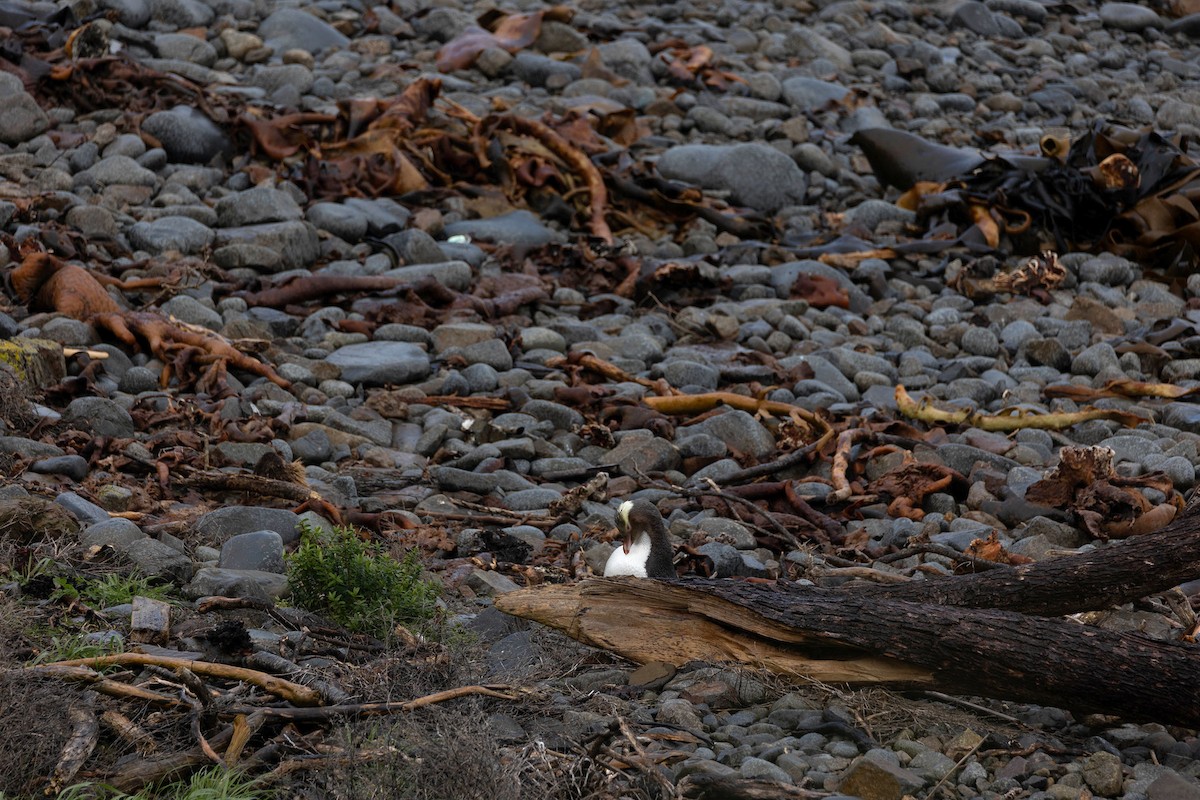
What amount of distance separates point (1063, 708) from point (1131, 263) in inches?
295

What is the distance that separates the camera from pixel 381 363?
7.97m

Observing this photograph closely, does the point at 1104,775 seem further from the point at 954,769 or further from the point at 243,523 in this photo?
the point at 243,523

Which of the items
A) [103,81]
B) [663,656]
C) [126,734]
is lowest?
[103,81]

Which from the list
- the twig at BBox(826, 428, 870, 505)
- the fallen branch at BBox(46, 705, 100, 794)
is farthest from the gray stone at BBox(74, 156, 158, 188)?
the fallen branch at BBox(46, 705, 100, 794)

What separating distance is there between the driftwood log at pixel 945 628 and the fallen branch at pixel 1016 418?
10.7ft

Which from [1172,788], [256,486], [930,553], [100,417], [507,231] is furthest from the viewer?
[507,231]

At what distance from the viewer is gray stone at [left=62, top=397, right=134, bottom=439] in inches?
248

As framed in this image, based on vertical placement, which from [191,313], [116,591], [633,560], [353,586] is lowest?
[191,313]

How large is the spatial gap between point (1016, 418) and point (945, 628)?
4086mm

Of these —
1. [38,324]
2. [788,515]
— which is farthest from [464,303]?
[788,515]

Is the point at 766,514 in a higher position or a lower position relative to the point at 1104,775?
lower

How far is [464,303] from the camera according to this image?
9.06 metres

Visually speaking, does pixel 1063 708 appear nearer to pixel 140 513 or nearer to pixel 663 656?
pixel 663 656

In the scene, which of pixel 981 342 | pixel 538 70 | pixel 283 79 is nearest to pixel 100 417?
pixel 981 342
